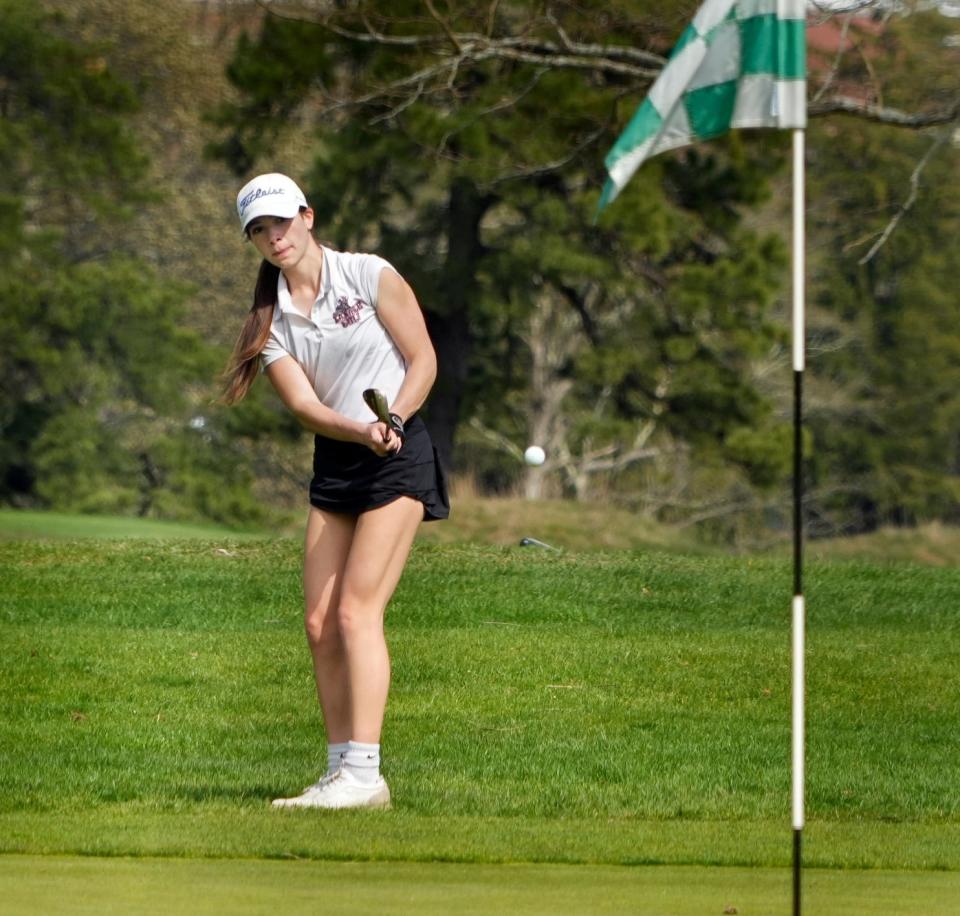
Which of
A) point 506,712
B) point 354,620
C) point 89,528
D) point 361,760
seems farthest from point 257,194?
point 89,528

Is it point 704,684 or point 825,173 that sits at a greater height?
point 825,173

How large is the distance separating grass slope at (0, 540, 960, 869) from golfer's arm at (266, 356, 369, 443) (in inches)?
46.3

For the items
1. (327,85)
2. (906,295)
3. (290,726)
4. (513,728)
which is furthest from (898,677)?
(906,295)

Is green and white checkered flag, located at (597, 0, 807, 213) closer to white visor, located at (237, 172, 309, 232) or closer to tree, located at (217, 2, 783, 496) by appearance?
white visor, located at (237, 172, 309, 232)

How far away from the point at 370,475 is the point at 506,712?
3.06m

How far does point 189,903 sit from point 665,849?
65.3 inches

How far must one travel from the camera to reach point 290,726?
28.2ft

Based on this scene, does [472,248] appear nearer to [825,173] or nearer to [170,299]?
[170,299]

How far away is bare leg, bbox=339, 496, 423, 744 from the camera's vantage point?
240 inches

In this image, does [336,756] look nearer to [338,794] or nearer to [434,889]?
[338,794]

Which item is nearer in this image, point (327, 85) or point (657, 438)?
point (327, 85)

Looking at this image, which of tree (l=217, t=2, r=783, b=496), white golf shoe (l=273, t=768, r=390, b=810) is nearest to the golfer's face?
white golf shoe (l=273, t=768, r=390, b=810)

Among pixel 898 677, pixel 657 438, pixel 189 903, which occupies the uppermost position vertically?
pixel 657 438

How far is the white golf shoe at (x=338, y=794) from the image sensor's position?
6.22 metres
